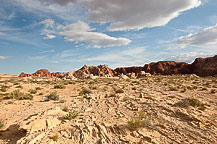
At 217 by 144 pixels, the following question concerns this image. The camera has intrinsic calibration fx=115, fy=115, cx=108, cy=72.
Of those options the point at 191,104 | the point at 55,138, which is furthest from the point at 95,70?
the point at 55,138

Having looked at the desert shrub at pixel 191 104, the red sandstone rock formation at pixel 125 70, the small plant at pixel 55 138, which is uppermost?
the red sandstone rock formation at pixel 125 70

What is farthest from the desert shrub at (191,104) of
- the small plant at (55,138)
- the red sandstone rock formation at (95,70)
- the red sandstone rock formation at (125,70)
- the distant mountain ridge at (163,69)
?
the red sandstone rock formation at (125,70)

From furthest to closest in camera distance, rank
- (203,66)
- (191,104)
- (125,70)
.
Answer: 1. (125,70)
2. (203,66)
3. (191,104)

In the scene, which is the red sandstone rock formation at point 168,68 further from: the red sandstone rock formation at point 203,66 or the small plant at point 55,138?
the small plant at point 55,138

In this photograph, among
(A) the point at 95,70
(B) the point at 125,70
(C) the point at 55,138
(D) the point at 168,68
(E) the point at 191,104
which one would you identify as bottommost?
(E) the point at 191,104

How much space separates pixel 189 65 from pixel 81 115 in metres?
87.9

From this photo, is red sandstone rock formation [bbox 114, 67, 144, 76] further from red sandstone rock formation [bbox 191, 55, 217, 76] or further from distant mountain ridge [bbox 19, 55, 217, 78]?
red sandstone rock formation [bbox 191, 55, 217, 76]

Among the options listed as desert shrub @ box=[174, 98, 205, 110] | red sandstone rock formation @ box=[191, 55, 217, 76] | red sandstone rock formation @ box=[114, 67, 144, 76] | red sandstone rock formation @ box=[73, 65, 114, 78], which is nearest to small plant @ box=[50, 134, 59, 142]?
desert shrub @ box=[174, 98, 205, 110]

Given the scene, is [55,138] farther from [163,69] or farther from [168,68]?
[168,68]

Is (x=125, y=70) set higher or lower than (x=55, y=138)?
higher

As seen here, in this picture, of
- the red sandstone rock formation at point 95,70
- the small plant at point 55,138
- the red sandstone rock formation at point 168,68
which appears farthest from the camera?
the red sandstone rock formation at point 95,70

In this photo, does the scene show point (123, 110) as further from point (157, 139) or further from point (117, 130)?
point (157, 139)

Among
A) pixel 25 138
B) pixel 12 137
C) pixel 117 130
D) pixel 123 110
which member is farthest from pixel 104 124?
pixel 12 137

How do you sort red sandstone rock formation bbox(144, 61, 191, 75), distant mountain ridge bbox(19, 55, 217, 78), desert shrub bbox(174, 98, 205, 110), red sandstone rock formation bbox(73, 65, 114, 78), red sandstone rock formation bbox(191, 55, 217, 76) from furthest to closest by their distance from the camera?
red sandstone rock formation bbox(73, 65, 114, 78) < red sandstone rock formation bbox(144, 61, 191, 75) < distant mountain ridge bbox(19, 55, 217, 78) < red sandstone rock formation bbox(191, 55, 217, 76) < desert shrub bbox(174, 98, 205, 110)
